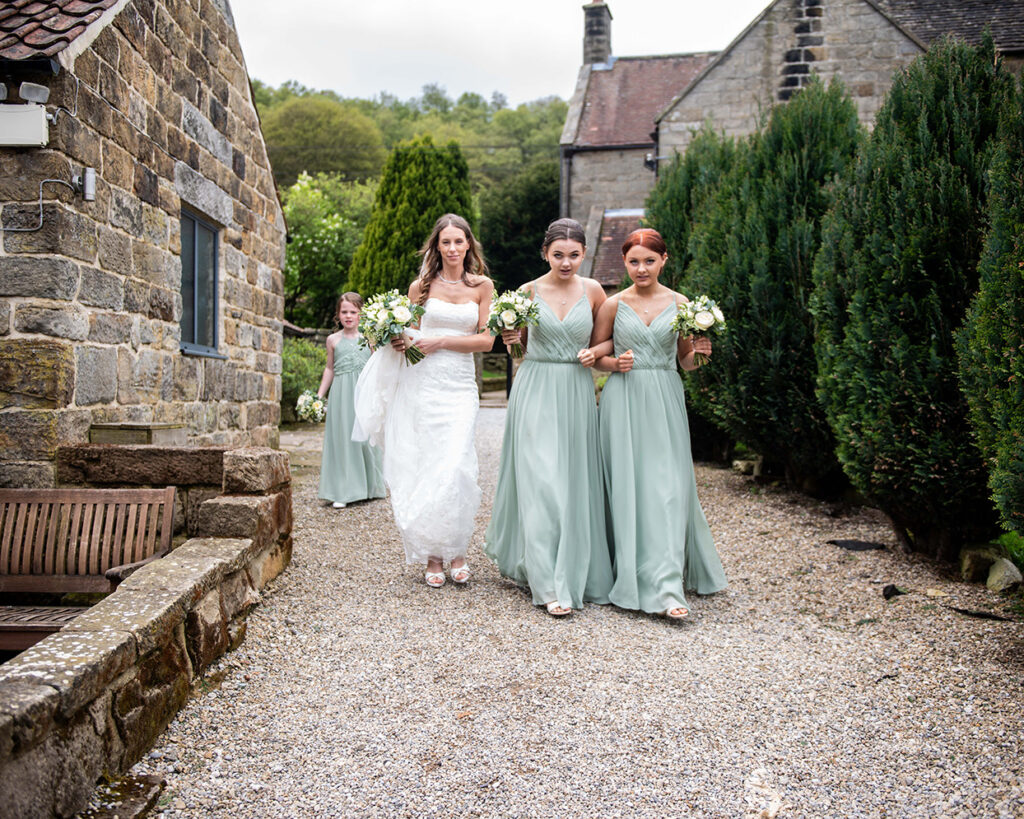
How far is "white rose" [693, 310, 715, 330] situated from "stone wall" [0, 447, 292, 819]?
2.52 metres

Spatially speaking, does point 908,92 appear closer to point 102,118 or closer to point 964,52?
point 964,52

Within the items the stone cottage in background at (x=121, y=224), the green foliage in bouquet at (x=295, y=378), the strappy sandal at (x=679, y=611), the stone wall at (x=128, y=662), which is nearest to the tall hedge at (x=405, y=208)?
the green foliage in bouquet at (x=295, y=378)

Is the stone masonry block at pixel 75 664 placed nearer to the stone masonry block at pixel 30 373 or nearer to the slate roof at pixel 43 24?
the stone masonry block at pixel 30 373

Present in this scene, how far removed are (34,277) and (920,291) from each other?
5.25m

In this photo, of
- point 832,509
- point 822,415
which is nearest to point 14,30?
point 822,415

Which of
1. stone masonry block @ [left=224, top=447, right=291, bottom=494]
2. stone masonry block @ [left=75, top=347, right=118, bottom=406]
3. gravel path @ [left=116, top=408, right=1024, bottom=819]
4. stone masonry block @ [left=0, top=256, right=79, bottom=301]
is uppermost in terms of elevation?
stone masonry block @ [left=0, top=256, right=79, bottom=301]

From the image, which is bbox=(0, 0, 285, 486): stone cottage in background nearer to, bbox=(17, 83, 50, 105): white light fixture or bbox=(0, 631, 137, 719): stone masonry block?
bbox=(17, 83, 50, 105): white light fixture

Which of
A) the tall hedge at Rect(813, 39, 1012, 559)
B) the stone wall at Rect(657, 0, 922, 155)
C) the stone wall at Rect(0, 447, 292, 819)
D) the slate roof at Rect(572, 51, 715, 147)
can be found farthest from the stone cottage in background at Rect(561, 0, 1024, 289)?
the stone wall at Rect(0, 447, 292, 819)

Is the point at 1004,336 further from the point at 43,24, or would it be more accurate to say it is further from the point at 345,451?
the point at 345,451

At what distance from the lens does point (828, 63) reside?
51.3ft

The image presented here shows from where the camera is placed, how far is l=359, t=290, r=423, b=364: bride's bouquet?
198 inches

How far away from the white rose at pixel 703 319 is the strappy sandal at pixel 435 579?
2.10 meters

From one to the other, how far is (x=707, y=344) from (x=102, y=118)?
3.99 meters

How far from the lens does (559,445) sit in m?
4.88
